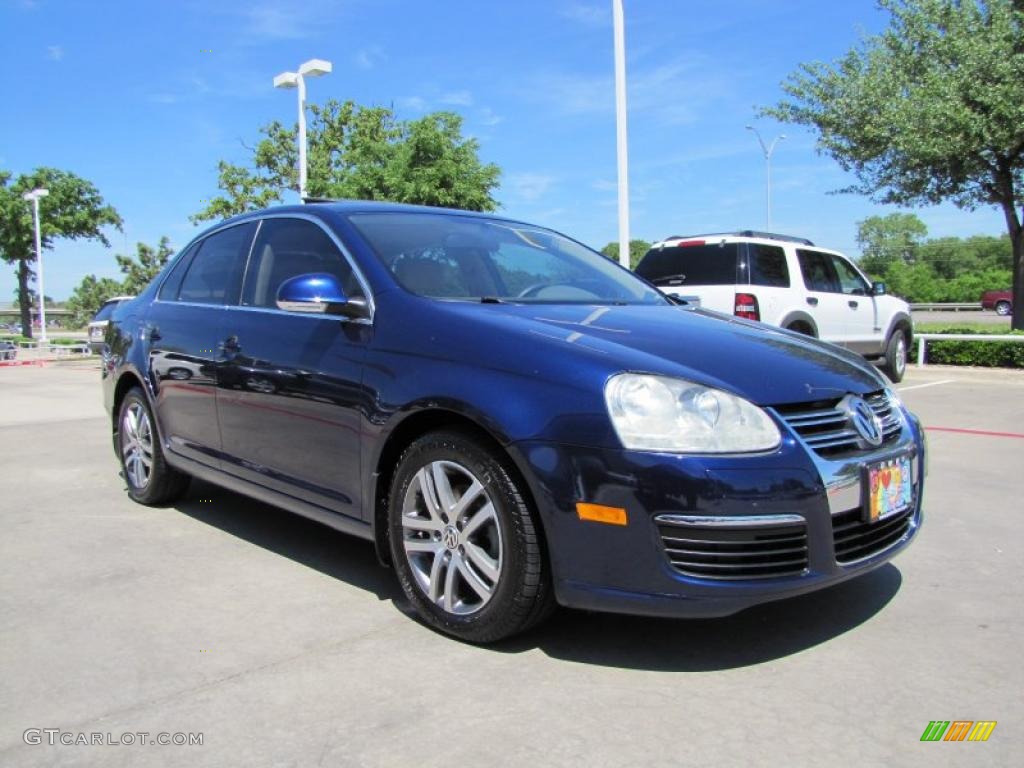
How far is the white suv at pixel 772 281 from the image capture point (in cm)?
966

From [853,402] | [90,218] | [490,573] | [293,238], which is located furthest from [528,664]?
[90,218]

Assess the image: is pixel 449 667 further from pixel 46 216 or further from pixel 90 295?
pixel 90 295

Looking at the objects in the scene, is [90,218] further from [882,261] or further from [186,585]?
[882,261]

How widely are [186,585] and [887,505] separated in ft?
9.35

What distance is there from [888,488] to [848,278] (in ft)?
30.8

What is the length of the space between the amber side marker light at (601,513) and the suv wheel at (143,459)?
3120 millimetres

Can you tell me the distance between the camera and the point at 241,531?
15.2ft

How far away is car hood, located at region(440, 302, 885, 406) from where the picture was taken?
9.14ft

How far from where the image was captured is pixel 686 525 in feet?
8.42

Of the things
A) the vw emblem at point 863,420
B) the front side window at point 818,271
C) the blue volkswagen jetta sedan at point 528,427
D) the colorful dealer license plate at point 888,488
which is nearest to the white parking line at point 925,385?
the front side window at point 818,271

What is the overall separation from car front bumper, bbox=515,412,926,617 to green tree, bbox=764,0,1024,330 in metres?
15.2

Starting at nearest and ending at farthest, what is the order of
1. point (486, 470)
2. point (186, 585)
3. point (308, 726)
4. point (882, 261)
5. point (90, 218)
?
point (308, 726), point (486, 470), point (186, 585), point (90, 218), point (882, 261)

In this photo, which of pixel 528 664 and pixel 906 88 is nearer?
pixel 528 664

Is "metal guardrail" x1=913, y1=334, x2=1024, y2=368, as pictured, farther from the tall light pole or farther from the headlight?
the headlight
